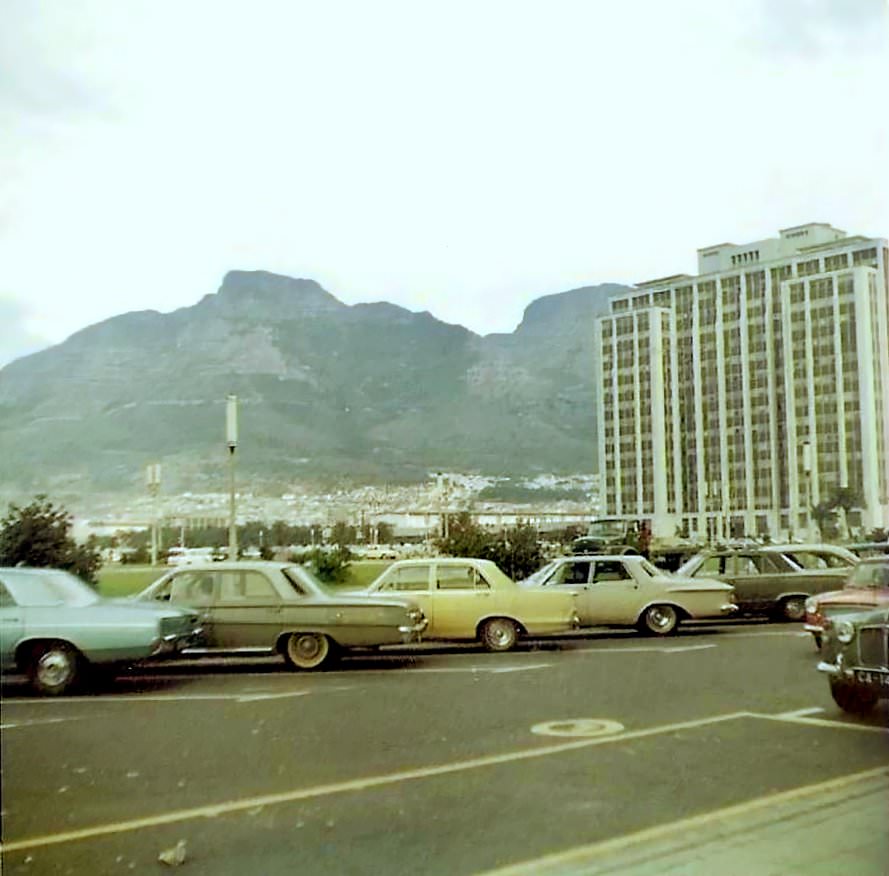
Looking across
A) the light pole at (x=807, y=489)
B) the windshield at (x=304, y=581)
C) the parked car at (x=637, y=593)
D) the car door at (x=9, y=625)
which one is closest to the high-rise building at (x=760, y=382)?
the light pole at (x=807, y=489)

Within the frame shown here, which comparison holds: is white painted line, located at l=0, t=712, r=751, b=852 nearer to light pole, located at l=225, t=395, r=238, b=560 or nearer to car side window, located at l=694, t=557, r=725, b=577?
car side window, located at l=694, t=557, r=725, b=577

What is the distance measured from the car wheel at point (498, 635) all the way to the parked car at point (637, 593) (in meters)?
0.26

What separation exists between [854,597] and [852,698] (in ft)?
1.49

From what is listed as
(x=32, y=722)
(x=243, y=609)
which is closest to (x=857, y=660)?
(x=243, y=609)

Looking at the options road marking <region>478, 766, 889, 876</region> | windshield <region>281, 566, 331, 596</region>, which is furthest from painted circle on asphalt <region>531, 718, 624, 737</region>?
windshield <region>281, 566, 331, 596</region>

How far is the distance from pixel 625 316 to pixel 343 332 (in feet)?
3.99

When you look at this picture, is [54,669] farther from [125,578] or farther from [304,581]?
[304,581]

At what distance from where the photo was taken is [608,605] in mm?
5262

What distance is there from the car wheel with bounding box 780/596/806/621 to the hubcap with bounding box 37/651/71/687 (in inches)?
125

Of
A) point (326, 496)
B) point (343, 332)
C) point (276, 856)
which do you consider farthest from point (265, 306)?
point (276, 856)

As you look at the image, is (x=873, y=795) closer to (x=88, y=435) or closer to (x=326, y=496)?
(x=326, y=496)

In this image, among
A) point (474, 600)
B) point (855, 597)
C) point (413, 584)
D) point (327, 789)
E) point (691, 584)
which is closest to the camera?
point (327, 789)

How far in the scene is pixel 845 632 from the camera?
4961 mm

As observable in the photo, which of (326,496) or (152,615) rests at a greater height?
(326,496)
